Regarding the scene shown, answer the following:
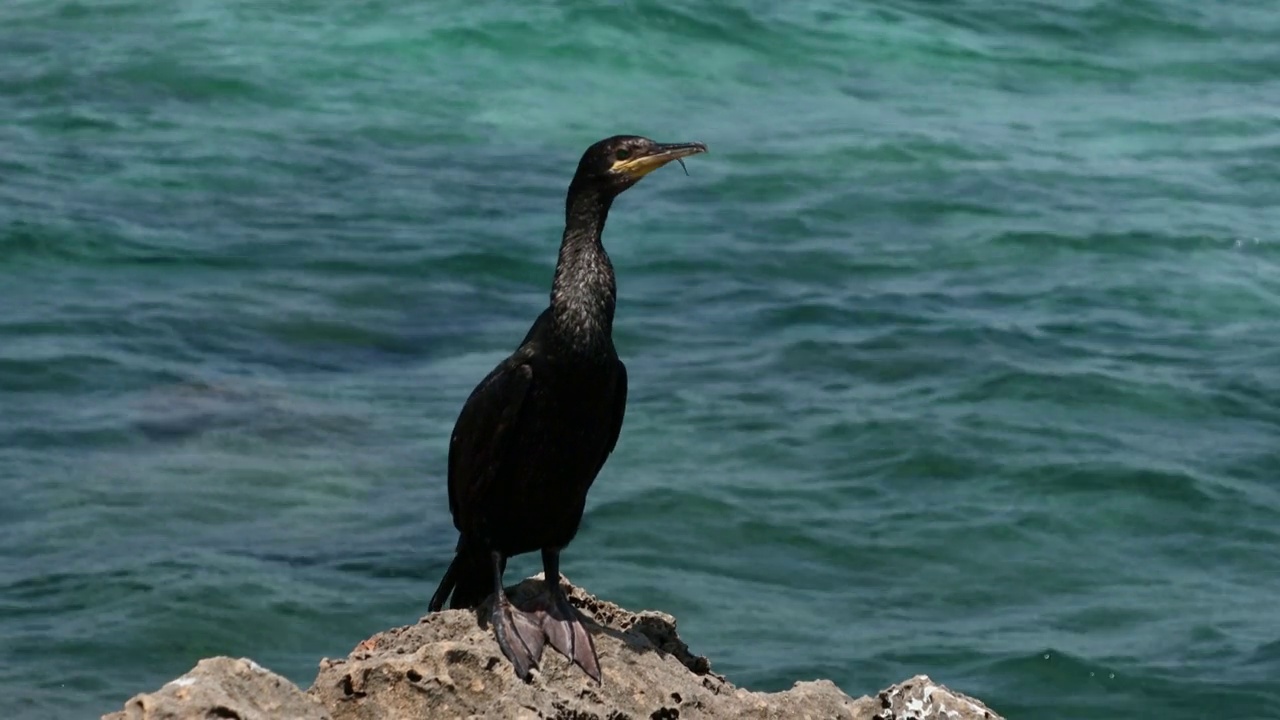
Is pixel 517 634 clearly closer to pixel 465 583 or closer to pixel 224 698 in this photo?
pixel 465 583

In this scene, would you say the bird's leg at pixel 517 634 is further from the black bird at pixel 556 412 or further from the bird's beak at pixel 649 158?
the bird's beak at pixel 649 158

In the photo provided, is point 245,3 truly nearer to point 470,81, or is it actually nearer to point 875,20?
point 470,81

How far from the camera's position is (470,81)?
17984 mm

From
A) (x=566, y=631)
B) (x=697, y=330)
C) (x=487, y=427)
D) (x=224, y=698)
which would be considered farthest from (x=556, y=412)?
(x=697, y=330)

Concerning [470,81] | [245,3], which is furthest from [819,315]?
[245,3]

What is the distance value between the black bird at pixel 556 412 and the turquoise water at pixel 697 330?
10.2 feet

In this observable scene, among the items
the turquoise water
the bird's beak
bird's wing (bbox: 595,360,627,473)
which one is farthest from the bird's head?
the turquoise water

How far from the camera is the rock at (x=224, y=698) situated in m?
4.05

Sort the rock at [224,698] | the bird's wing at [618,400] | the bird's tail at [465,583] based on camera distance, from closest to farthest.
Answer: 1. the rock at [224,698]
2. the bird's wing at [618,400]
3. the bird's tail at [465,583]

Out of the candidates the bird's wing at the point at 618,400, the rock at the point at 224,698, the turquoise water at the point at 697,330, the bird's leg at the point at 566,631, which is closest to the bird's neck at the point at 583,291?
the bird's wing at the point at 618,400

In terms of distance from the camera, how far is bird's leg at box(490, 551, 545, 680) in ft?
15.8

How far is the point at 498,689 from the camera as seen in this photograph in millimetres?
4602

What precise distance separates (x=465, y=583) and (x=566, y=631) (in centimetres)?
79

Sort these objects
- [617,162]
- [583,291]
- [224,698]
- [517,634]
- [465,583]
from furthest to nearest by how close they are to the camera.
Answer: [465,583]
[617,162]
[583,291]
[517,634]
[224,698]
